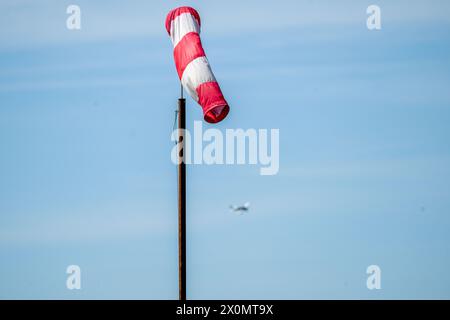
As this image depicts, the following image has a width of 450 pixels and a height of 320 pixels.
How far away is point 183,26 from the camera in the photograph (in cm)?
3872

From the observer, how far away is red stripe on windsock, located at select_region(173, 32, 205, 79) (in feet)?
125

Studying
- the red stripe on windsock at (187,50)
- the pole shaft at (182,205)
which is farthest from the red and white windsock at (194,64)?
the pole shaft at (182,205)

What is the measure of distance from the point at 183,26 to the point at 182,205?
6.29 m

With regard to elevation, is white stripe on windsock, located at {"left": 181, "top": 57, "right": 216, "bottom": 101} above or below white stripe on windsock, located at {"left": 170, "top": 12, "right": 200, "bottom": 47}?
below

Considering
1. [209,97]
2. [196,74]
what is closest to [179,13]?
[196,74]

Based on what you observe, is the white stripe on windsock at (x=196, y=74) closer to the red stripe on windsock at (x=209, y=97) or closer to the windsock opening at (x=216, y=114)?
the red stripe on windsock at (x=209, y=97)

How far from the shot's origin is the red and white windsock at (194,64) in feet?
124

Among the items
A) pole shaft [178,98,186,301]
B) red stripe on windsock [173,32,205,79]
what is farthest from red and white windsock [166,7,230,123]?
pole shaft [178,98,186,301]

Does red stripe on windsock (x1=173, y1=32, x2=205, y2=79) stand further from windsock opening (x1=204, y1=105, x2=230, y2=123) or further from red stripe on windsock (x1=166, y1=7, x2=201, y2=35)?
windsock opening (x1=204, y1=105, x2=230, y2=123)
